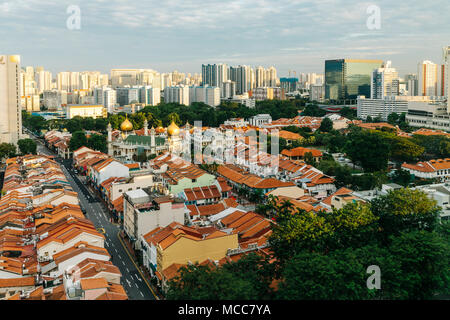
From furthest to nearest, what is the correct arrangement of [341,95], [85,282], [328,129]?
1. [341,95]
2. [328,129]
3. [85,282]

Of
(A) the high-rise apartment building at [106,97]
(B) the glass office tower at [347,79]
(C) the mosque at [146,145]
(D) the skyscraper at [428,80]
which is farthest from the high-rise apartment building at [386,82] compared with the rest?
(A) the high-rise apartment building at [106,97]

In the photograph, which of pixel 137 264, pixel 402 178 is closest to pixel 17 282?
pixel 137 264

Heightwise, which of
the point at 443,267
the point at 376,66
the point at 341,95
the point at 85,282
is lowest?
the point at 85,282

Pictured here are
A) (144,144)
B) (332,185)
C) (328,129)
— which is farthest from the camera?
(328,129)

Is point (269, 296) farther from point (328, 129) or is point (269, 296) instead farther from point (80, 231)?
point (328, 129)

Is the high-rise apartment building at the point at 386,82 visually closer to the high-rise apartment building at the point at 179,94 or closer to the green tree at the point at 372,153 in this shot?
the high-rise apartment building at the point at 179,94
